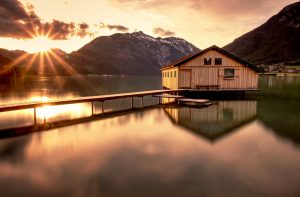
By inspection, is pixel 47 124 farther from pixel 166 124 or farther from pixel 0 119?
pixel 166 124

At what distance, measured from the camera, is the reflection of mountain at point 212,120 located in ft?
46.9

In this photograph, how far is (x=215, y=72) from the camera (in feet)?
101

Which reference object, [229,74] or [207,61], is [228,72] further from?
[207,61]

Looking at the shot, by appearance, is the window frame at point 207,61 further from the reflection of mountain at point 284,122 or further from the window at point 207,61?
the reflection of mountain at point 284,122

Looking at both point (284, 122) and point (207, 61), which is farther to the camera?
point (207, 61)

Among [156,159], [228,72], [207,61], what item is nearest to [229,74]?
[228,72]

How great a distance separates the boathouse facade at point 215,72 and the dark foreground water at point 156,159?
14.5m

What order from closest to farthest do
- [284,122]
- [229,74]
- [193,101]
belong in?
[284,122] < [193,101] < [229,74]

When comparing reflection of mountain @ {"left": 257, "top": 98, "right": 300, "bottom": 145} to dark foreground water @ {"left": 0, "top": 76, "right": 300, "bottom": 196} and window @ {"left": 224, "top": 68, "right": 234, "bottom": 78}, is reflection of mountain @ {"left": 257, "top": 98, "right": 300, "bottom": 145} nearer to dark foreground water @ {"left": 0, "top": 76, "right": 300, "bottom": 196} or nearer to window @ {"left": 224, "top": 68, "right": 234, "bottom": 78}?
dark foreground water @ {"left": 0, "top": 76, "right": 300, "bottom": 196}

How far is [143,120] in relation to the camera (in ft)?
58.5

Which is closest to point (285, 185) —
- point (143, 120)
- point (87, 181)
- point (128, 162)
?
point (128, 162)

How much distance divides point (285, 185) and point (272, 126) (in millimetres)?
9227

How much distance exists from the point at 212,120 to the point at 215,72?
1509cm

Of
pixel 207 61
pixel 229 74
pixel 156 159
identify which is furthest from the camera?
pixel 229 74
